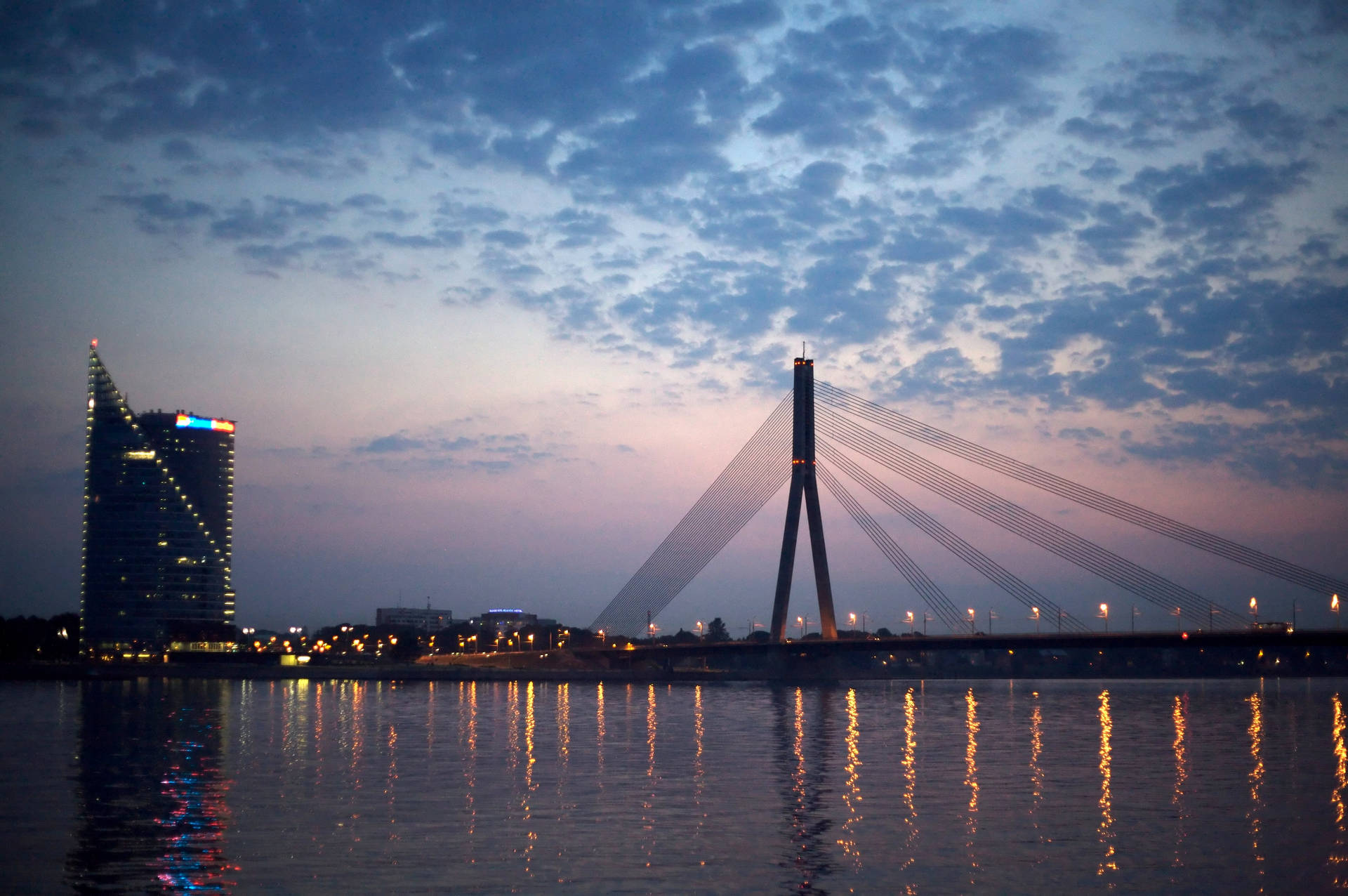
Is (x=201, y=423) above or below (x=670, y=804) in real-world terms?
above

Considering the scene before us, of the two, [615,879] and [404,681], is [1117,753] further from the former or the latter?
A: [404,681]

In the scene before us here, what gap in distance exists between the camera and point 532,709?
4966cm

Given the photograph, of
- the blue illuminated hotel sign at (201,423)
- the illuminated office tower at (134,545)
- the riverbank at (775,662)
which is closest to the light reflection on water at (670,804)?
the riverbank at (775,662)

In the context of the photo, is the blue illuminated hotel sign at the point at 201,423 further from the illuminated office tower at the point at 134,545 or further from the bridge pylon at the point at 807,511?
the bridge pylon at the point at 807,511

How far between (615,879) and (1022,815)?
25.0 feet

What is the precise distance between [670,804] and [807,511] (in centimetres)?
3901

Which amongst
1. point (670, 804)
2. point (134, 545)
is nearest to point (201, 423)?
point (134, 545)

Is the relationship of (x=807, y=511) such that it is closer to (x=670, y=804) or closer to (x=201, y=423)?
(x=670, y=804)

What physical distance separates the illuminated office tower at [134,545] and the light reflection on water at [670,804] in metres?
89.7

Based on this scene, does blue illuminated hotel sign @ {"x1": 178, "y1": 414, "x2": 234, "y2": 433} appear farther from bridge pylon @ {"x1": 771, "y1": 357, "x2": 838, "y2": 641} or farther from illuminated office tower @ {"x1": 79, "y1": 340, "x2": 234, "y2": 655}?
bridge pylon @ {"x1": 771, "y1": 357, "x2": 838, "y2": 641}

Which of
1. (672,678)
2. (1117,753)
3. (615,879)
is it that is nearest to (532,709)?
(1117,753)

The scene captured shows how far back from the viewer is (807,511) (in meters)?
57.8

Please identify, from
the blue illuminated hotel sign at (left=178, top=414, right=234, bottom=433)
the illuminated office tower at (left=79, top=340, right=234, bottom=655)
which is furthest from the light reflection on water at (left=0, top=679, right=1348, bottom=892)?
the blue illuminated hotel sign at (left=178, top=414, right=234, bottom=433)

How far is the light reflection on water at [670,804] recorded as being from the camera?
45.5ft
